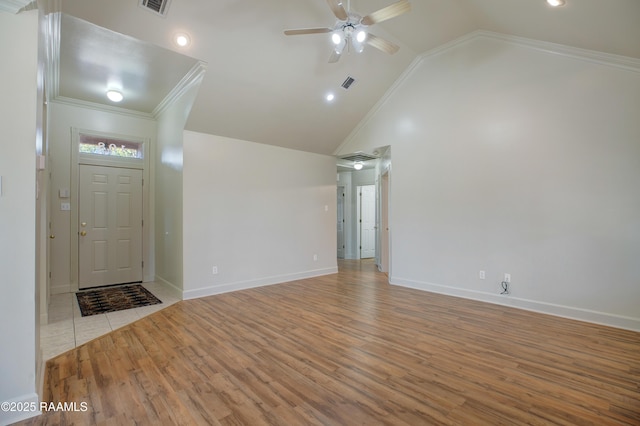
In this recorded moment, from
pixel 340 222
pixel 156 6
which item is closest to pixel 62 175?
pixel 156 6

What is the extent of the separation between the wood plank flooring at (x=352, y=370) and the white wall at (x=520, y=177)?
0.59 m

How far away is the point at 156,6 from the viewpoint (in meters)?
2.94

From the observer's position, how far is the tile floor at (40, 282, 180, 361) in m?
2.89

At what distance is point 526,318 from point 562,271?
742 mm

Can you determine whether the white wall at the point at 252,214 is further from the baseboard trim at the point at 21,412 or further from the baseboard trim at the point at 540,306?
the baseboard trim at the point at 21,412

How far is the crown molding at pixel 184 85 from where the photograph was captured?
3.87 meters

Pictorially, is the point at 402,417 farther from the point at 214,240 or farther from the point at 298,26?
the point at 298,26

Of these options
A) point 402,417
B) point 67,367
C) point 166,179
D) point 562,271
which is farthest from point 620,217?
point 166,179

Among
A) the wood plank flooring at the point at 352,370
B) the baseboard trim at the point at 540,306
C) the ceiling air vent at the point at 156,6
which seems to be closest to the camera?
the wood plank flooring at the point at 352,370

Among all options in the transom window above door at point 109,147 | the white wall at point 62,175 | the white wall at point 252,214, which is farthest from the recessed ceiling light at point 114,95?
the white wall at point 252,214

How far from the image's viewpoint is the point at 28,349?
1.82m

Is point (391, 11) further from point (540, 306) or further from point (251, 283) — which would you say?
point (251, 283)

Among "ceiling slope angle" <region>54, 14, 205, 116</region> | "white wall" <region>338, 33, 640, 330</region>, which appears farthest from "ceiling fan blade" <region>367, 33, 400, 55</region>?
"ceiling slope angle" <region>54, 14, 205, 116</region>

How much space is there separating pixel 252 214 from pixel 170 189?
143cm
